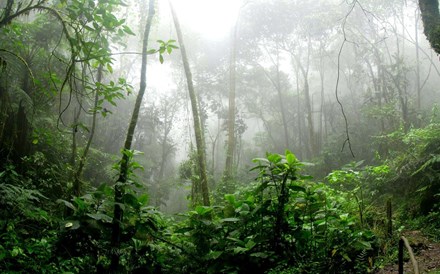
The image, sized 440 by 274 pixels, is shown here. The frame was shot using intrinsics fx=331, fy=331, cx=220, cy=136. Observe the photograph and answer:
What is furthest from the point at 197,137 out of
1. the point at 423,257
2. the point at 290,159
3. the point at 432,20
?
the point at 432,20

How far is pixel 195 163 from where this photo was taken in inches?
373

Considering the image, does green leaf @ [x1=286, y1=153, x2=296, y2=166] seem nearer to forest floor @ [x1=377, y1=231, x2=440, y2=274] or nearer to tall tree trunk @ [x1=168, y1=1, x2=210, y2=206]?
forest floor @ [x1=377, y1=231, x2=440, y2=274]

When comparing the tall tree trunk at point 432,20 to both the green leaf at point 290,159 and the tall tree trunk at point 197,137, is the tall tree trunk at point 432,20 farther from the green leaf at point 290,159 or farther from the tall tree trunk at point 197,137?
the tall tree trunk at point 197,137

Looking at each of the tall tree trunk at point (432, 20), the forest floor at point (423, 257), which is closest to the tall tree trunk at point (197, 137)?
the forest floor at point (423, 257)

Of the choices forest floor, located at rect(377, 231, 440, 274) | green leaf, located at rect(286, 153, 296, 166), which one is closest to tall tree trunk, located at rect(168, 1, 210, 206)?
green leaf, located at rect(286, 153, 296, 166)

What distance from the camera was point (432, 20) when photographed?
3580mm

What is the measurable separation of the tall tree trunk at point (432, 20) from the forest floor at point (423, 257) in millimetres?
2343

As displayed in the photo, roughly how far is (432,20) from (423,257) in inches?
108

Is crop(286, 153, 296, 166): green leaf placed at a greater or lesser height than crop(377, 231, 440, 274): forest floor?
greater

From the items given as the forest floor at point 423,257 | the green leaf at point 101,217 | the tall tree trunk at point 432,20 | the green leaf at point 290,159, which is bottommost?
the forest floor at point 423,257

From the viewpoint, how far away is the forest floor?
3635mm

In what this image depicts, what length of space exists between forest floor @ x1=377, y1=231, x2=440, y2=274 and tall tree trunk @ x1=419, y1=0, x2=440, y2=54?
2343mm

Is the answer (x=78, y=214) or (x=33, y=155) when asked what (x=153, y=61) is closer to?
(x=33, y=155)

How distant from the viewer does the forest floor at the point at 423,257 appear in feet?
11.9
